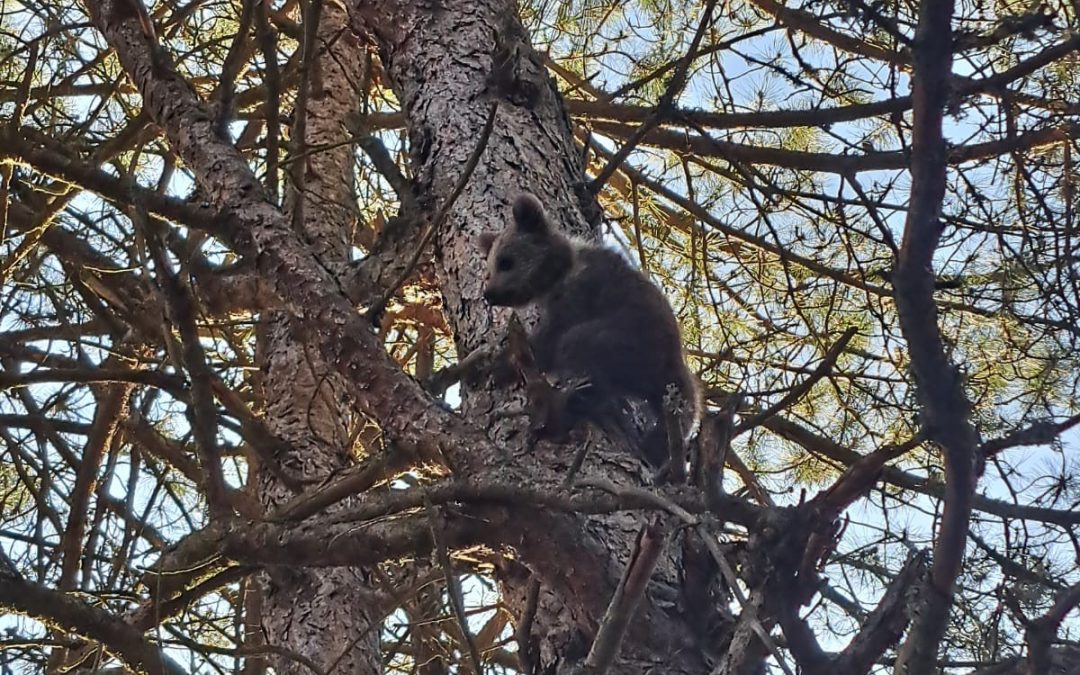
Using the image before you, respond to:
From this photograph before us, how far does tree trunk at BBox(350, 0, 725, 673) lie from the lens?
2217 mm

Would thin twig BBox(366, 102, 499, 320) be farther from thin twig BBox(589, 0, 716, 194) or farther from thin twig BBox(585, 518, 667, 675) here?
thin twig BBox(585, 518, 667, 675)

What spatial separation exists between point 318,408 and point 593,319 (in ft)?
3.62

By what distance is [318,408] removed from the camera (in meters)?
4.17

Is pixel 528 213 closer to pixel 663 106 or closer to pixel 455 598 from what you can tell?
pixel 663 106

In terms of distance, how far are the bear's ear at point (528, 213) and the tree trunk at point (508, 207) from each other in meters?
0.03

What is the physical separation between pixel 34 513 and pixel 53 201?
170 centimetres

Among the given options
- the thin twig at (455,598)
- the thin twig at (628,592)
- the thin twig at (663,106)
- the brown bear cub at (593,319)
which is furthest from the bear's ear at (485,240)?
the thin twig at (628,592)

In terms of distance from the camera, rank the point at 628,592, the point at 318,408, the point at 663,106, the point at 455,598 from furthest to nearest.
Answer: the point at 318,408 < the point at 663,106 < the point at 455,598 < the point at 628,592

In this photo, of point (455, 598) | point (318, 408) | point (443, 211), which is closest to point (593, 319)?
point (318, 408)

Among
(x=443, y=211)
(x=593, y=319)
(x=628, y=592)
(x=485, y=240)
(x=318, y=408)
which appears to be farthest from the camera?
(x=318, y=408)

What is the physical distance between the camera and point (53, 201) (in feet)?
13.2

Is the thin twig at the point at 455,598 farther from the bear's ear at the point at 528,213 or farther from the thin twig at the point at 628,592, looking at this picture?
the bear's ear at the point at 528,213

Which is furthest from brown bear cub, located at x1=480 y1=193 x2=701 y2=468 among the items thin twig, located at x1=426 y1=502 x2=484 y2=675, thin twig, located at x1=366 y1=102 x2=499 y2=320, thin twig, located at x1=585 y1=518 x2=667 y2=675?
thin twig, located at x1=585 y1=518 x2=667 y2=675

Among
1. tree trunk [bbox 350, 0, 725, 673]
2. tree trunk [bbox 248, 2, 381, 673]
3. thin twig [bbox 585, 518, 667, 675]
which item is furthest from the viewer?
tree trunk [bbox 248, 2, 381, 673]
